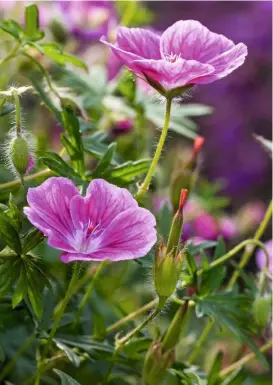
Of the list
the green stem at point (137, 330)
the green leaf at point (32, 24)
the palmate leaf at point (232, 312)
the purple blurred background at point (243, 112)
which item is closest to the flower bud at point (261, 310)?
the palmate leaf at point (232, 312)

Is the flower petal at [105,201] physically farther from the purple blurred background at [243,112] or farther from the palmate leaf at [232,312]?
the purple blurred background at [243,112]

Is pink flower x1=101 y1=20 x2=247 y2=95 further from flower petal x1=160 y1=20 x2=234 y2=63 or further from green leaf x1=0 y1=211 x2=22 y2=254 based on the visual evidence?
green leaf x1=0 y1=211 x2=22 y2=254

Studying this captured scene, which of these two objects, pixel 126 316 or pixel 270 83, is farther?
pixel 270 83

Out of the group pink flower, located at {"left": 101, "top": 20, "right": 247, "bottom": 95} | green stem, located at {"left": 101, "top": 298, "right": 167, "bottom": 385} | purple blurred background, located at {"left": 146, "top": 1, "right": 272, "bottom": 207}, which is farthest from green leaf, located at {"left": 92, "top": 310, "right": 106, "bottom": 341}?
purple blurred background, located at {"left": 146, "top": 1, "right": 272, "bottom": 207}

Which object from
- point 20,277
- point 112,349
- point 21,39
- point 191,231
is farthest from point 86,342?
point 191,231

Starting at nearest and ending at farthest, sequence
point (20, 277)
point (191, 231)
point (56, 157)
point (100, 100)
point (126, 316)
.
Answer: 1. point (20, 277)
2. point (56, 157)
3. point (126, 316)
4. point (100, 100)
5. point (191, 231)

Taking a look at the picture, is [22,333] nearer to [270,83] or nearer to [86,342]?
[86,342]
